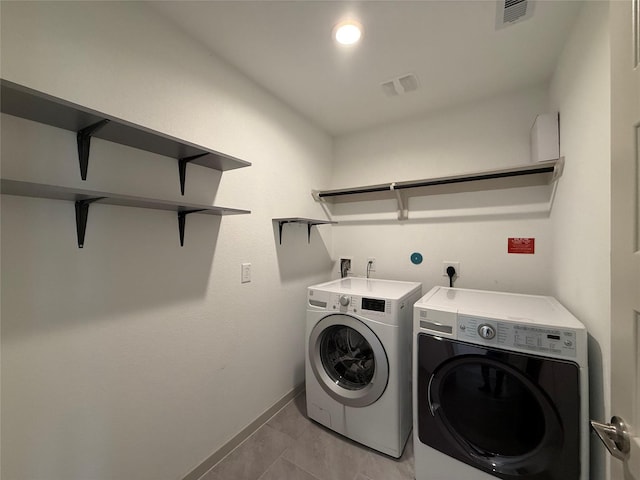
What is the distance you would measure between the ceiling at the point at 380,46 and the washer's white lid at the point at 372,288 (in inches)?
56.0

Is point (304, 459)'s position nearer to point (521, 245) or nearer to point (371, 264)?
point (371, 264)

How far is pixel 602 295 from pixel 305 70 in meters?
1.87

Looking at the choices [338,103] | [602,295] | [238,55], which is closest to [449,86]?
[338,103]

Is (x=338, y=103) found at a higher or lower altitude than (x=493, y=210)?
higher

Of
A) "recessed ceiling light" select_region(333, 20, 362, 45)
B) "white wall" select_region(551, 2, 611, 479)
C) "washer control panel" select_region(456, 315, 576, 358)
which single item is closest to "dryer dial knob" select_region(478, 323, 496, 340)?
"washer control panel" select_region(456, 315, 576, 358)

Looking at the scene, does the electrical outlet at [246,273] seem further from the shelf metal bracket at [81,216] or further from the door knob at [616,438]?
the door knob at [616,438]

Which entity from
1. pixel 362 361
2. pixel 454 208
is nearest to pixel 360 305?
pixel 362 361

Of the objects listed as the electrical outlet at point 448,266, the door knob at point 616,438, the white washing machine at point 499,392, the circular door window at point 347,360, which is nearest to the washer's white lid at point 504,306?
the white washing machine at point 499,392

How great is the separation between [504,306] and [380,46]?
1.58 metres

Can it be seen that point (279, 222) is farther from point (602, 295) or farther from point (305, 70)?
point (602, 295)

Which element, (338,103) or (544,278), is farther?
(338,103)

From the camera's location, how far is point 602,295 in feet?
3.18

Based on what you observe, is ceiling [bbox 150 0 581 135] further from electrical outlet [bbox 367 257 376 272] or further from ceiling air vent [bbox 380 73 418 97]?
electrical outlet [bbox 367 257 376 272]

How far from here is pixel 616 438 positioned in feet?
1.72
